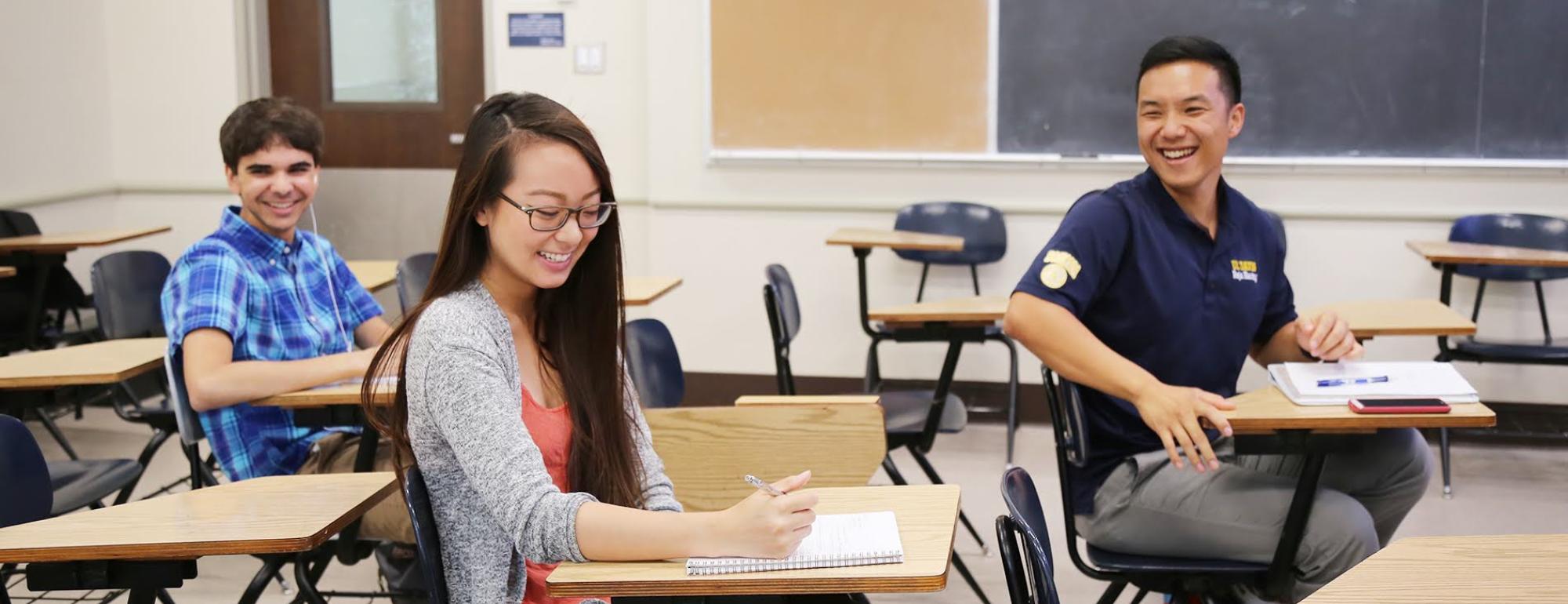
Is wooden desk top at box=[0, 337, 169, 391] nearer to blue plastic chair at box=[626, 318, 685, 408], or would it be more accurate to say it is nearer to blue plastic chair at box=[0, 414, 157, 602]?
blue plastic chair at box=[0, 414, 157, 602]

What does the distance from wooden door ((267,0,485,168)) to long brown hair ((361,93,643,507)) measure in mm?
4158

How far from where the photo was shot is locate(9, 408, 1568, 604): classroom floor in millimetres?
3432

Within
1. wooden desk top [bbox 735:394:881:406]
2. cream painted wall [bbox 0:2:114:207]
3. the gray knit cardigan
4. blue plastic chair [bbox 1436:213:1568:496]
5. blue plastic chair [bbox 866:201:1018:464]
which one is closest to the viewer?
the gray knit cardigan

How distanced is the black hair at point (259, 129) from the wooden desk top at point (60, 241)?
223 cm

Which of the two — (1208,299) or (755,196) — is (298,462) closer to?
(1208,299)

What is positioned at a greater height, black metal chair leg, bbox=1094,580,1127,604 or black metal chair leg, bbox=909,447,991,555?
black metal chair leg, bbox=1094,580,1127,604

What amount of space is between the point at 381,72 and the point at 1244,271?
4.39 m

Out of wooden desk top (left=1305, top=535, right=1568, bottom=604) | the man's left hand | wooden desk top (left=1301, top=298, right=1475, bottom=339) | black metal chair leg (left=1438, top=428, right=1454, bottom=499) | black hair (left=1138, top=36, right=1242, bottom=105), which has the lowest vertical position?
black metal chair leg (left=1438, top=428, right=1454, bottom=499)

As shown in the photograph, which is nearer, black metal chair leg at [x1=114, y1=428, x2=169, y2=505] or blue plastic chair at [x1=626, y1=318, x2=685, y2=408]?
blue plastic chair at [x1=626, y1=318, x2=685, y2=408]

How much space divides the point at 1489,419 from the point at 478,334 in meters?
1.47

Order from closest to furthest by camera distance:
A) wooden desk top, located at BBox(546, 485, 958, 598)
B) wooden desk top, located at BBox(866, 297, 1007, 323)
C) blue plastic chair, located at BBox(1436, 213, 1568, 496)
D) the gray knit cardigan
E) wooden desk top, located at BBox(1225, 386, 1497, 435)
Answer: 1. wooden desk top, located at BBox(546, 485, 958, 598)
2. the gray knit cardigan
3. wooden desk top, located at BBox(1225, 386, 1497, 435)
4. wooden desk top, located at BBox(866, 297, 1007, 323)
5. blue plastic chair, located at BBox(1436, 213, 1568, 496)

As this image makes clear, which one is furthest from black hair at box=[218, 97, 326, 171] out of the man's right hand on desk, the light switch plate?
the light switch plate

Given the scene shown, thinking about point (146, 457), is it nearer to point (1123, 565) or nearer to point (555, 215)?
point (555, 215)

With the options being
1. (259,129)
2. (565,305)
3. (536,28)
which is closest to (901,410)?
(259,129)
